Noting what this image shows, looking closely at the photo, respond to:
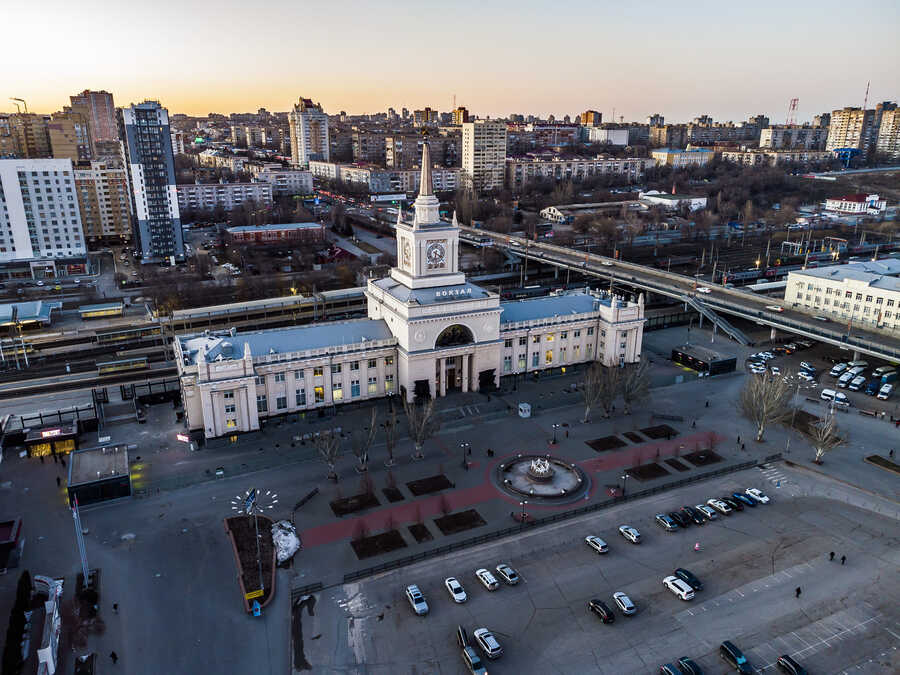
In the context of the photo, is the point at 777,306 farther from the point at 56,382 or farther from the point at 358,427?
the point at 56,382

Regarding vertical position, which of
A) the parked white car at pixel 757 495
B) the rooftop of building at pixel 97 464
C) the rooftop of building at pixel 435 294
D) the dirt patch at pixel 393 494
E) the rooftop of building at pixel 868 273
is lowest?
the dirt patch at pixel 393 494

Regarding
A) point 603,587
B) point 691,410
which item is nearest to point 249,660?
point 603,587

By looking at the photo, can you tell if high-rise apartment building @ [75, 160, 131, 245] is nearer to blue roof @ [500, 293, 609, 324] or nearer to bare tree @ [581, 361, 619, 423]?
blue roof @ [500, 293, 609, 324]

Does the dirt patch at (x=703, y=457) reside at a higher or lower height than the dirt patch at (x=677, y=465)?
higher

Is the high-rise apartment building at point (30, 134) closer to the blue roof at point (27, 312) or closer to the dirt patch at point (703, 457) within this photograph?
the blue roof at point (27, 312)

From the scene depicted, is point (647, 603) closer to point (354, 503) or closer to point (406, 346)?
point (354, 503)

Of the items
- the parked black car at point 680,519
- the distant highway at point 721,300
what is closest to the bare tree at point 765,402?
the parked black car at point 680,519
